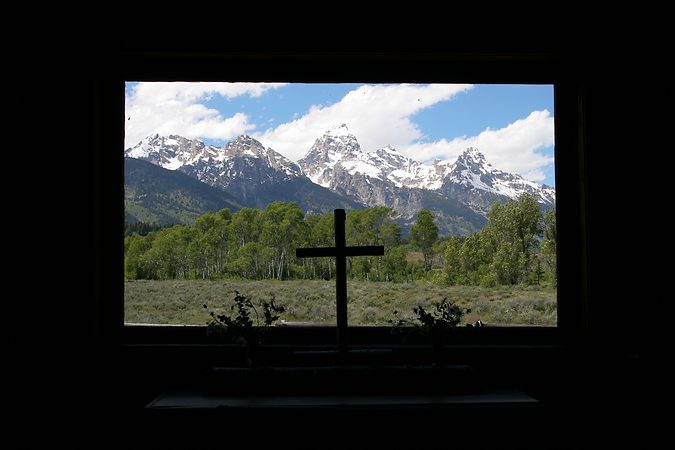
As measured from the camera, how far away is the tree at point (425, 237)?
335 cm

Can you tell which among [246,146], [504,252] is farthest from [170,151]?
[504,252]

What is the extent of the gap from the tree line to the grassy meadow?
1.7 inches

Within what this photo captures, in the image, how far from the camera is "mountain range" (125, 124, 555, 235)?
3.36 meters

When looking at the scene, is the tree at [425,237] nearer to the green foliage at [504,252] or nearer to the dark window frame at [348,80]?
the green foliage at [504,252]

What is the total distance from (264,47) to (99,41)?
28.3 inches

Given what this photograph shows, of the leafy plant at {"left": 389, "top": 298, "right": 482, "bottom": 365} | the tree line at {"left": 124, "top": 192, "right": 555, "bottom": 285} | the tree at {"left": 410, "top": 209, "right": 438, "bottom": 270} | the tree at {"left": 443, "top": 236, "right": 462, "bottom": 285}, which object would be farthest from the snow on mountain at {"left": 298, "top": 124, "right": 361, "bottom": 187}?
the leafy plant at {"left": 389, "top": 298, "right": 482, "bottom": 365}

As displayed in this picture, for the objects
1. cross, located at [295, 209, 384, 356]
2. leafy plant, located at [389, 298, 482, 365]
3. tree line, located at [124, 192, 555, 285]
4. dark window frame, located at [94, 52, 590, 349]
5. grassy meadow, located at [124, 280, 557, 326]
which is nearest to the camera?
leafy plant, located at [389, 298, 482, 365]

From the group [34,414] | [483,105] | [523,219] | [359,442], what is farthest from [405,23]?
[34,414]

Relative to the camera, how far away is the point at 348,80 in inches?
128

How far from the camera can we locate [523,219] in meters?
3.35

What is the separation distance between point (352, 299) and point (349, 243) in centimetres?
27

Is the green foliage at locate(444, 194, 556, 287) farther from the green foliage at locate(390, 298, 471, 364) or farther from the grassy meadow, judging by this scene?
the green foliage at locate(390, 298, 471, 364)

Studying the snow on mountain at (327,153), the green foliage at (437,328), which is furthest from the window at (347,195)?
the green foliage at (437,328)

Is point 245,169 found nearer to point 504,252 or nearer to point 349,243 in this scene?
point 349,243
